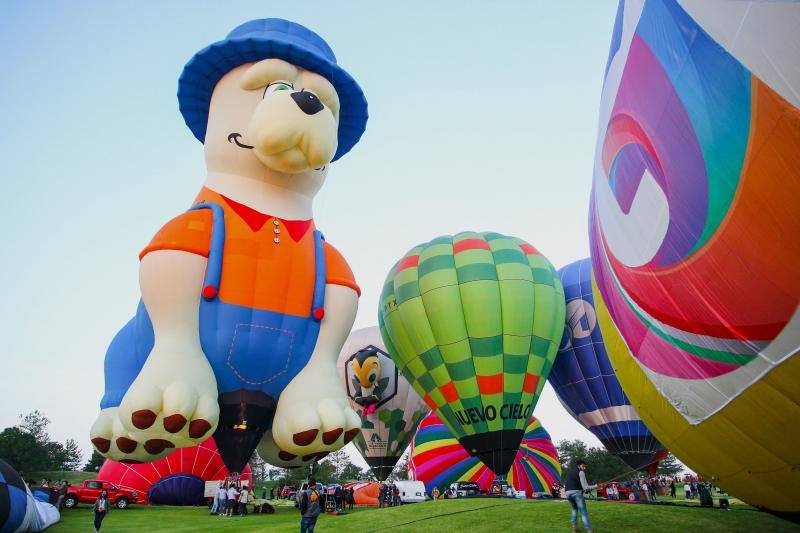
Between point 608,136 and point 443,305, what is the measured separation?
290 inches

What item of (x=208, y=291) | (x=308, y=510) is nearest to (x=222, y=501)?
(x=308, y=510)

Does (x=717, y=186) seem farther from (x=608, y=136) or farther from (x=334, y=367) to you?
(x=334, y=367)

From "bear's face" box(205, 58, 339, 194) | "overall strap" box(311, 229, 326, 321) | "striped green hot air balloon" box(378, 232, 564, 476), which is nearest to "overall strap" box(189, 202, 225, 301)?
"bear's face" box(205, 58, 339, 194)

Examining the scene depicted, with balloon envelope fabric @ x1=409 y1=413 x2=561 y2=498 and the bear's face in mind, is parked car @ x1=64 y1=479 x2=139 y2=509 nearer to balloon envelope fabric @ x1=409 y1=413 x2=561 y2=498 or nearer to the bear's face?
the bear's face

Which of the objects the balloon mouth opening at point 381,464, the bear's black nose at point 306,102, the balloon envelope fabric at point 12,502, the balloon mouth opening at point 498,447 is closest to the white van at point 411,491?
the balloon mouth opening at point 381,464

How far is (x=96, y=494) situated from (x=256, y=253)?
857cm

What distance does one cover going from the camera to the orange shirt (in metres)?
6.14

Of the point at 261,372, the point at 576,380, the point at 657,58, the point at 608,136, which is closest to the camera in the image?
the point at 657,58

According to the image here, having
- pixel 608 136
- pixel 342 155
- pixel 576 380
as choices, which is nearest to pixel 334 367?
pixel 342 155

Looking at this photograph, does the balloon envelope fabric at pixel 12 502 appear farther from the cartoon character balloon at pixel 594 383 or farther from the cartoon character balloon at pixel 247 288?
the cartoon character balloon at pixel 594 383

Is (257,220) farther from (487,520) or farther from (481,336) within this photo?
(481,336)

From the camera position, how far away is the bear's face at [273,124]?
21.1ft

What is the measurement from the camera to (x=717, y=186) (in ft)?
9.02

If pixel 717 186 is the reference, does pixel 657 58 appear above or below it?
above
